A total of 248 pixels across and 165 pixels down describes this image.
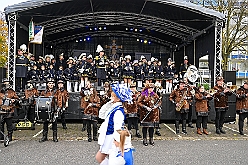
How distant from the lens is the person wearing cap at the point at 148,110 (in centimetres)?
941

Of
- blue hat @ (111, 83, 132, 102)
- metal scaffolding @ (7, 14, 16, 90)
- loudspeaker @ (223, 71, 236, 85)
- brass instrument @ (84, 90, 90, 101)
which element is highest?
metal scaffolding @ (7, 14, 16, 90)

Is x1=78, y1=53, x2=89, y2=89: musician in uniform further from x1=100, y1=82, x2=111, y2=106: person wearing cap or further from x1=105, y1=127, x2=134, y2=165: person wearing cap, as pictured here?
x1=105, y1=127, x2=134, y2=165: person wearing cap

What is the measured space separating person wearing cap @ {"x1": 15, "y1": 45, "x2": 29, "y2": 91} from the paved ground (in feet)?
9.23

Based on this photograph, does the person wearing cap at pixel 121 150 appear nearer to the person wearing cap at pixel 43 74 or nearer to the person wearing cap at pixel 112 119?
the person wearing cap at pixel 112 119

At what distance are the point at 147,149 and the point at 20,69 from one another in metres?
7.14

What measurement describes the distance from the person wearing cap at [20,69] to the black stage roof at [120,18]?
143cm

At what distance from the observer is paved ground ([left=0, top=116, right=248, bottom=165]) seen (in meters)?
7.48

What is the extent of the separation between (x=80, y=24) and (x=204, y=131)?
1012 centimetres

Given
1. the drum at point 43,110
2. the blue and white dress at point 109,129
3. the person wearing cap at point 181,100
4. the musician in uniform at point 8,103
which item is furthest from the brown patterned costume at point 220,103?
the blue and white dress at point 109,129

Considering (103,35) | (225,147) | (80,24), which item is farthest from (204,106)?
(103,35)

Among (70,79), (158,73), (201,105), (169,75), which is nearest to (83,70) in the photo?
(70,79)

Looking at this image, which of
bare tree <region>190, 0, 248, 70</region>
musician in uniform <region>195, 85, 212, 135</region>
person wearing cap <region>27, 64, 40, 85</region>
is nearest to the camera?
musician in uniform <region>195, 85, 212, 135</region>

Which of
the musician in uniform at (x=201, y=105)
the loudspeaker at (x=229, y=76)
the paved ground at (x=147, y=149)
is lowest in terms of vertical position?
the paved ground at (x=147, y=149)

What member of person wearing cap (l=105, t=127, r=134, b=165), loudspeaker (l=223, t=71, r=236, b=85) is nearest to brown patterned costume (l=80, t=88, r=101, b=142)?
person wearing cap (l=105, t=127, r=134, b=165)
